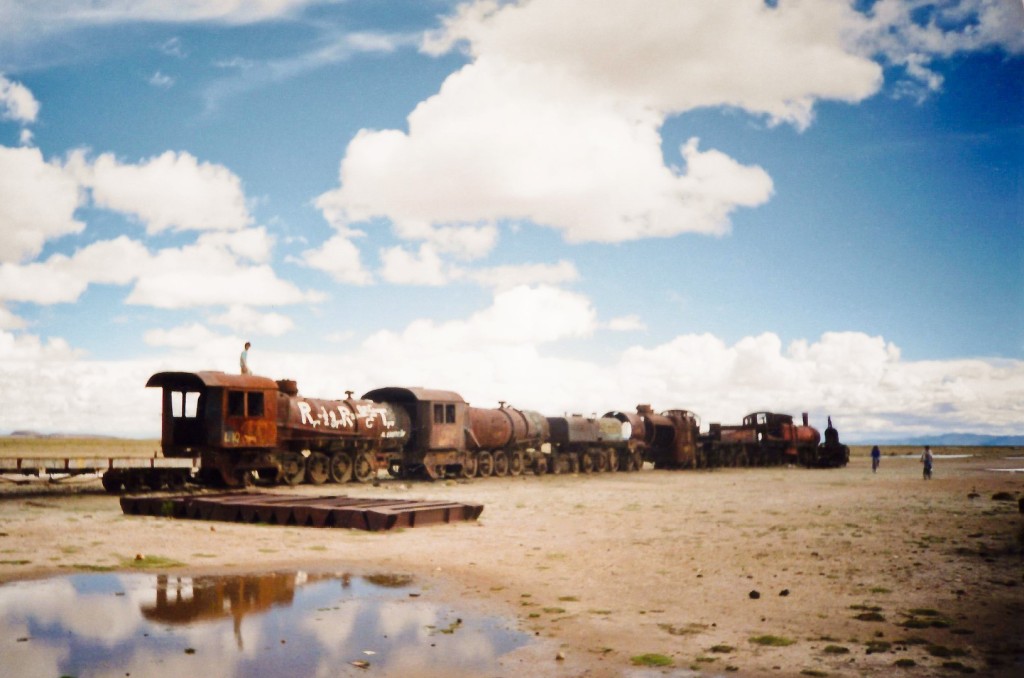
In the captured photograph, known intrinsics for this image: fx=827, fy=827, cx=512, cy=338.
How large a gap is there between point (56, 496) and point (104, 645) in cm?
1905

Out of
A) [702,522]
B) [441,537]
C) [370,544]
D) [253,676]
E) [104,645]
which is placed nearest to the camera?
[253,676]

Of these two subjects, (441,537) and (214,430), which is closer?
(441,537)

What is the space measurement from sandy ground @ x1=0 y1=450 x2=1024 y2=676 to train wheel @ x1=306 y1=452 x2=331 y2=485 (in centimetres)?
712

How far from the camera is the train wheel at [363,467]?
30906 mm

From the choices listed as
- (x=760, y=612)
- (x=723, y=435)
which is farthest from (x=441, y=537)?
(x=723, y=435)

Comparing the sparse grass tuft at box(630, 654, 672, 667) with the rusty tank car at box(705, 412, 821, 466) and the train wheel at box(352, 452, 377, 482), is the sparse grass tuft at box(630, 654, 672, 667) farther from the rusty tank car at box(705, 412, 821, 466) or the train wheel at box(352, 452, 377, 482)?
the rusty tank car at box(705, 412, 821, 466)

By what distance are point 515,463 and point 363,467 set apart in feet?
35.0

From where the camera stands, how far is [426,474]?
3438 cm

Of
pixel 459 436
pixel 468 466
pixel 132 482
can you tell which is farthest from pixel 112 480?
pixel 468 466

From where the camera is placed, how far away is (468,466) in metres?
36.5

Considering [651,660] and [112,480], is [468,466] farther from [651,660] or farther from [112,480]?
[651,660]

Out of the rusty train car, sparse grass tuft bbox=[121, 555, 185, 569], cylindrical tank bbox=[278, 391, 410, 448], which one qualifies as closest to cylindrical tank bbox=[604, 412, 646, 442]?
the rusty train car

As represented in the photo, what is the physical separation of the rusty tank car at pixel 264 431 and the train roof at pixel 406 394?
2.63m

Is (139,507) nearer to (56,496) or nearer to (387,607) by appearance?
(56,496)
